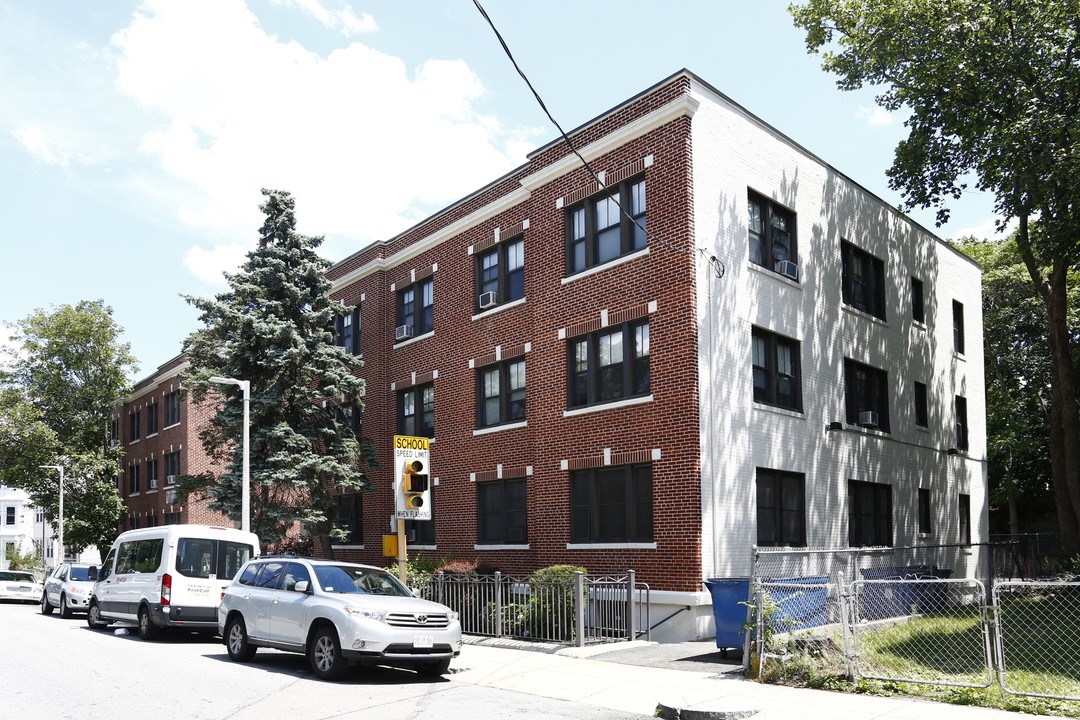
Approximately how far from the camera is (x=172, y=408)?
1708 inches

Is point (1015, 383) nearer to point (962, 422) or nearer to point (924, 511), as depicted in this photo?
point (962, 422)

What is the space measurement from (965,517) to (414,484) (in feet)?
67.9

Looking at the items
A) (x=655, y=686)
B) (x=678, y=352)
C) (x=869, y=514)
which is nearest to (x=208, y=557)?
(x=678, y=352)

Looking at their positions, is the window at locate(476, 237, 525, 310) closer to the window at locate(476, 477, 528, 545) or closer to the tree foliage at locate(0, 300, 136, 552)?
the window at locate(476, 477, 528, 545)

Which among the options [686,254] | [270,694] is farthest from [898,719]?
[686,254]

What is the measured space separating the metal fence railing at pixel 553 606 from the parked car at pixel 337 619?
3.33 m

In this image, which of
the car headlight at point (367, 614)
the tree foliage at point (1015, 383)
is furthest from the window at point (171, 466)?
the tree foliage at point (1015, 383)

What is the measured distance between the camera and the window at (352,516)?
2948 centimetres

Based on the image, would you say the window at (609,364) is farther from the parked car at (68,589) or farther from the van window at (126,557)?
the parked car at (68,589)

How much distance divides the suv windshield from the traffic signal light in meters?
1.16

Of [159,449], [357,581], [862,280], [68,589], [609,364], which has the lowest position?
[68,589]

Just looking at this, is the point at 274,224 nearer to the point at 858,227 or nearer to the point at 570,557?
the point at 570,557

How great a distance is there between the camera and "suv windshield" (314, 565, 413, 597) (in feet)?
45.9

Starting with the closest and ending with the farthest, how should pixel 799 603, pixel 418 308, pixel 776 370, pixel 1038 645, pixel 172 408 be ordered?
pixel 799 603 → pixel 1038 645 → pixel 776 370 → pixel 418 308 → pixel 172 408
